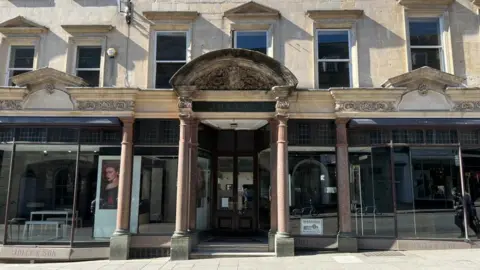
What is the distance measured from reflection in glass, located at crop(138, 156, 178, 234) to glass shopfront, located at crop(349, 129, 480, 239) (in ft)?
17.2

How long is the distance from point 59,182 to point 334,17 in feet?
31.7

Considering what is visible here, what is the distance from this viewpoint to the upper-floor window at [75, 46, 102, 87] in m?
11.5

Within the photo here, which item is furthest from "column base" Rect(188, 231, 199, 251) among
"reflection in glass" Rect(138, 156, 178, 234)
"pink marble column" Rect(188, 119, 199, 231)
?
"reflection in glass" Rect(138, 156, 178, 234)

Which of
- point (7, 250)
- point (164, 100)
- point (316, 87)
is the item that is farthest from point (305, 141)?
point (7, 250)

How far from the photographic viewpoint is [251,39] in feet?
37.8

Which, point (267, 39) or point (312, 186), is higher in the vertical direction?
point (267, 39)

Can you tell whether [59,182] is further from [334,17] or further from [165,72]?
[334,17]

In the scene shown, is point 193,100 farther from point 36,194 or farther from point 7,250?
point 7,250

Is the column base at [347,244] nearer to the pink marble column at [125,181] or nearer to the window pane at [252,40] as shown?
the pink marble column at [125,181]

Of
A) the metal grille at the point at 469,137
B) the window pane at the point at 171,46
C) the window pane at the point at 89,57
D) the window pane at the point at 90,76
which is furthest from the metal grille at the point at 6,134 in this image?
the metal grille at the point at 469,137

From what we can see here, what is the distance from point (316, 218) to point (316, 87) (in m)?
3.85

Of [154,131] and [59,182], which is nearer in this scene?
[154,131]

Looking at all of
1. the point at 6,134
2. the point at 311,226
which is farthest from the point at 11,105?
the point at 311,226

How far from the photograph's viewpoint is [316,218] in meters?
10.8
